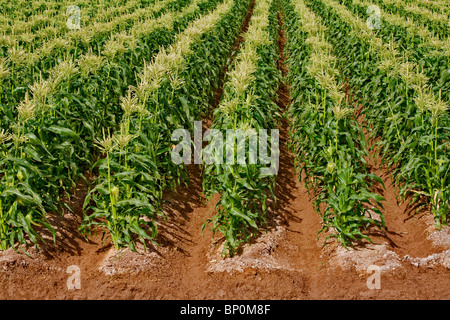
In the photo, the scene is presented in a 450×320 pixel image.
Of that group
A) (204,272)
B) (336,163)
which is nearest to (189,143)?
(336,163)

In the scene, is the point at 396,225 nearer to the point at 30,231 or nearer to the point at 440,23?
the point at 30,231

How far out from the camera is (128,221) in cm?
566

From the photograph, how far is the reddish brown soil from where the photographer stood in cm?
515

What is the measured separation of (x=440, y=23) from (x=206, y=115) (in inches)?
424

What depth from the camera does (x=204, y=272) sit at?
220 inches

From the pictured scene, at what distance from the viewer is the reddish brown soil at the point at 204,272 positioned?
16.9 ft

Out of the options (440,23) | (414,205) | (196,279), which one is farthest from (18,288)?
(440,23)

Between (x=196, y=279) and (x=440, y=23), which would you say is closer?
(x=196, y=279)
